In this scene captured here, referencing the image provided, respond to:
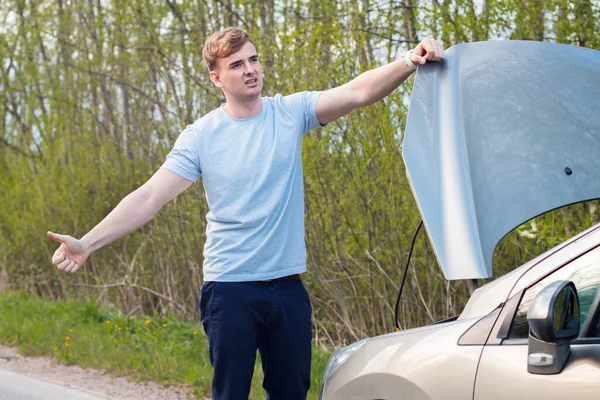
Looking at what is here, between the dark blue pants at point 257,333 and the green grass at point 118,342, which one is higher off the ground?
the dark blue pants at point 257,333

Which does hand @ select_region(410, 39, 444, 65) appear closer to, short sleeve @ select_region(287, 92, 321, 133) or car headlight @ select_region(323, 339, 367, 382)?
short sleeve @ select_region(287, 92, 321, 133)

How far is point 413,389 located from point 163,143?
7.22 meters

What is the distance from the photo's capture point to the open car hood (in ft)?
9.66

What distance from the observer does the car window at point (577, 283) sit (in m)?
2.57

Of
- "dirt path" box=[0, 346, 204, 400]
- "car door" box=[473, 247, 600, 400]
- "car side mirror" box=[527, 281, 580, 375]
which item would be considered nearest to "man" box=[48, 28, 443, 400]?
"car door" box=[473, 247, 600, 400]

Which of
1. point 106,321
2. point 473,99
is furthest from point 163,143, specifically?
point 473,99

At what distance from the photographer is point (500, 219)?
301cm

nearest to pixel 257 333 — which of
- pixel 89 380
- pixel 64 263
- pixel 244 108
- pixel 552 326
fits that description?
pixel 64 263

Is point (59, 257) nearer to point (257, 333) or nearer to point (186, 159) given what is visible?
point (186, 159)

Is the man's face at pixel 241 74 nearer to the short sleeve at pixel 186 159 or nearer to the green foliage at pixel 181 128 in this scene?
the short sleeve at pixel 186 159

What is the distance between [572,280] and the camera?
2609 mm

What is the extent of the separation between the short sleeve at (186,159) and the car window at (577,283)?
5.19ft

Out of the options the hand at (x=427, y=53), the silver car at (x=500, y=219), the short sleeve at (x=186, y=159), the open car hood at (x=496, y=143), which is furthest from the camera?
the short sleeve at (x=186, y=159)

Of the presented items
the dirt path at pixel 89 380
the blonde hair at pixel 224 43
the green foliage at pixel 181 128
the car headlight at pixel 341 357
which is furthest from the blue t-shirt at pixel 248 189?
the dirt path at pixel 89 380
